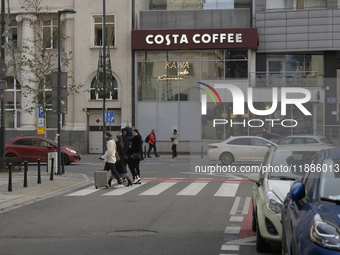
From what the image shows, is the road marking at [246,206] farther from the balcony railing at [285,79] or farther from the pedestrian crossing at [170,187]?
the balcony railing at [285,79]

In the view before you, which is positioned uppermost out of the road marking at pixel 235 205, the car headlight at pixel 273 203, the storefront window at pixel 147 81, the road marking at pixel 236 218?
the storefront window at pixel 147 81

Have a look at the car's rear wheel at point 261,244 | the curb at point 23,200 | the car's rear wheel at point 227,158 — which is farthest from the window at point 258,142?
the car's rear wheel at point 261,244

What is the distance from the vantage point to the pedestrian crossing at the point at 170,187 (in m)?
15.1

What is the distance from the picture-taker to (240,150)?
86.2 feet

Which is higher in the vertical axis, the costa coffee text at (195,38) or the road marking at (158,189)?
the costa coffee text at (195,38)

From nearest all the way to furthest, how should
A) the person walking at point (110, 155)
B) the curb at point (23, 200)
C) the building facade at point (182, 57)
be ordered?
the curb at point (23, 200) → the person walking at point (110, 155) → the building facade at point (182, 57)

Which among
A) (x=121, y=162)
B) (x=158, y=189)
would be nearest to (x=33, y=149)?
(x=121, y=162)

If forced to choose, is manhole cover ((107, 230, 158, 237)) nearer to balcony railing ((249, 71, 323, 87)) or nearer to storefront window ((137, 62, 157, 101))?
balcony railing ((249, 71, 323, 87))

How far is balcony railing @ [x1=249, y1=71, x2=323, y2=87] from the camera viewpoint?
37969mm

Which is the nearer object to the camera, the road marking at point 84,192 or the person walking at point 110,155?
the road marking at point 84,192

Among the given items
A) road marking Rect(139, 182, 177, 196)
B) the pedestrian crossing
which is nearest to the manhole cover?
the pedestrian crossing

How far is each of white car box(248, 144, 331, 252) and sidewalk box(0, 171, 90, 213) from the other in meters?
6.72

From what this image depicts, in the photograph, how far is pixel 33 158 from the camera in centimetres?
2769

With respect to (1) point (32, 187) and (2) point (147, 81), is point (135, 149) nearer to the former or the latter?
(1) point (32, 187)
